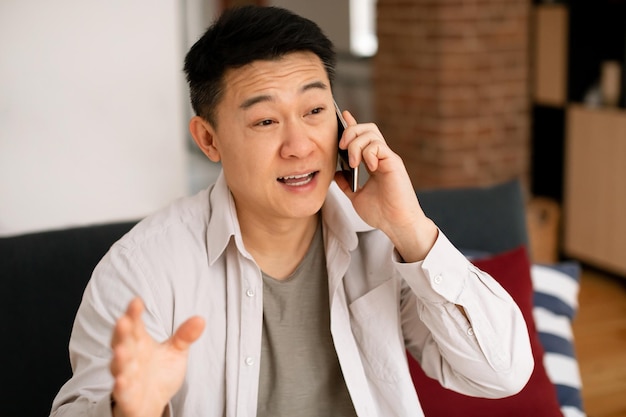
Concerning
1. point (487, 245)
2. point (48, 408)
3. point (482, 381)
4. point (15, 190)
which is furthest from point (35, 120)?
point (482, 381)

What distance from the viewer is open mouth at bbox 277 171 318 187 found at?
1.60 meters

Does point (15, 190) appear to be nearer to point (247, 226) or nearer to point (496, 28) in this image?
point (247, 226)

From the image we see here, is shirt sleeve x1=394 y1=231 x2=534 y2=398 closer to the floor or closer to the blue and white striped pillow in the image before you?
the blue and white striped pillow

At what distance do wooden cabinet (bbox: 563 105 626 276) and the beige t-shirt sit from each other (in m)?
3.06

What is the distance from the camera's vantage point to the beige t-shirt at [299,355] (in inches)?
64.7

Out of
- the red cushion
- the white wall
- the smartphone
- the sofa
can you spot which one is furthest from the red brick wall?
the smartphone

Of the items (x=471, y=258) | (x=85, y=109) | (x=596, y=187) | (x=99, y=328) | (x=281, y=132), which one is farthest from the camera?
(x=596, y=187)

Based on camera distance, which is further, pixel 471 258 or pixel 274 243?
pixel 471 258

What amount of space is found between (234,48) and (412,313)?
0.61 meters

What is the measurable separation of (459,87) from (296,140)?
3.15 m

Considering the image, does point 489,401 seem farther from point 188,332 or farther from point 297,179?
point 188,332

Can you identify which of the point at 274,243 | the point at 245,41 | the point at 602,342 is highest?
the point at 245,41

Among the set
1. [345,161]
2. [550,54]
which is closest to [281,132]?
[345,161]

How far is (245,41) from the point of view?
5.18 feet
